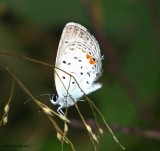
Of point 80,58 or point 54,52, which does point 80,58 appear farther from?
point 54,52

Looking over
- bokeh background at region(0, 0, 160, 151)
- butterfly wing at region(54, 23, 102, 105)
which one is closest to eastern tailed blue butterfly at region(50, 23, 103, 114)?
butterfly wing at region(54, 23, 102, 105)

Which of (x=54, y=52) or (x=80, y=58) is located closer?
(x=80, y=58)

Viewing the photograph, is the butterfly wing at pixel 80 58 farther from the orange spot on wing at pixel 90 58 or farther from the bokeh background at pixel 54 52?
the bokeh background at pixel 54 52

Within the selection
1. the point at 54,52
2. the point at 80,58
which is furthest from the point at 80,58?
the point at 54,52

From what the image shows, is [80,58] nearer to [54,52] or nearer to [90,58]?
[90,58]

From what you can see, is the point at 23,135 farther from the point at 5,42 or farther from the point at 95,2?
the point at 95,2

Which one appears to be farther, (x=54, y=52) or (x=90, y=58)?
(x=54, y=52)

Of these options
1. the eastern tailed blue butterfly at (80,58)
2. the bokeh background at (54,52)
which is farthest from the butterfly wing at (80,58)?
the bokeh background at (54,52)

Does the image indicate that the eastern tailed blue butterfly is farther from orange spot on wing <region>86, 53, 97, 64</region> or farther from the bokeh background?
the bokeh background

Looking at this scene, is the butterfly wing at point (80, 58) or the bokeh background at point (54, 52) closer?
the butterfly wing at point (80, 58)
